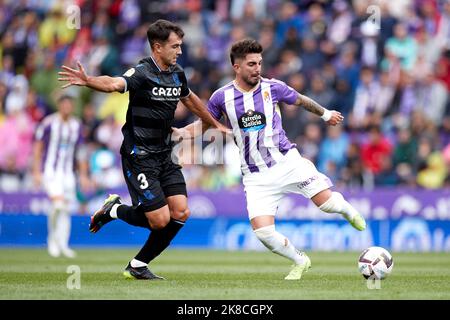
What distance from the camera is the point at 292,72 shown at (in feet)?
66.3

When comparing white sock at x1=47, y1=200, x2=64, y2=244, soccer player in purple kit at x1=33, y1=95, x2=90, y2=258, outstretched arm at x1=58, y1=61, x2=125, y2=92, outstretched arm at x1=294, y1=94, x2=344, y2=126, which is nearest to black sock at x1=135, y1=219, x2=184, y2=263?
outstretched arm at x1=58, y1=61, x2=125, y2=92

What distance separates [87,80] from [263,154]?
2382 mm

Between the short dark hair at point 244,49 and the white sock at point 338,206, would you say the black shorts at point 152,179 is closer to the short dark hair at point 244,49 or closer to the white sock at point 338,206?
the short dark hair at point 244,49

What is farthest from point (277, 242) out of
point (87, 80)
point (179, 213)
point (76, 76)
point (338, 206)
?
point (76, 76)

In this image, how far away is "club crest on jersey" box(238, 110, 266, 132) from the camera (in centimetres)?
1067

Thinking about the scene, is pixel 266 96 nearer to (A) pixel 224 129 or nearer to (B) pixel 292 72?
(A) pixel 224 129

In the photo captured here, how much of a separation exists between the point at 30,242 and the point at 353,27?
8132 millimetres

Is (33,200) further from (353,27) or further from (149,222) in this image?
(149,222)

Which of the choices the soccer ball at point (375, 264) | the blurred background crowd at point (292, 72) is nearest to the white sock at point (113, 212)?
the soccer ball at point (375, 264)

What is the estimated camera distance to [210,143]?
19141 mm

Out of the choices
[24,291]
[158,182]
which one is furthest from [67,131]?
[24,291]

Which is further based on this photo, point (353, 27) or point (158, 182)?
point (353, 27)

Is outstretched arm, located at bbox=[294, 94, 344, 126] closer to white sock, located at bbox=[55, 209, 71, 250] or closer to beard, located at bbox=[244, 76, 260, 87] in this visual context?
beard, located at bbox=[244, 76, 260, 87]

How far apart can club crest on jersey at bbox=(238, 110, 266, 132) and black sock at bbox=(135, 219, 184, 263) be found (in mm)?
1289
